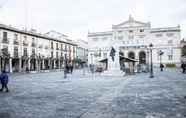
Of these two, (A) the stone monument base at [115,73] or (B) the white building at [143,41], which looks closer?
(A) the stone monument base at [115,73]

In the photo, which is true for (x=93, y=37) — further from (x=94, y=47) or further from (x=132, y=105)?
(x=132, y=105)

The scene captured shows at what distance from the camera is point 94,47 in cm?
6006

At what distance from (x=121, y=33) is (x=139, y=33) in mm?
5589

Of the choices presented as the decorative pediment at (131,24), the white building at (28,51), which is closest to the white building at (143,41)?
the decorative pediment at (131,24)

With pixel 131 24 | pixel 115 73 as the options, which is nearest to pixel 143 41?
pixel 131 24

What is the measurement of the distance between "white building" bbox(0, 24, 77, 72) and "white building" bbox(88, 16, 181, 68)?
1042 cm

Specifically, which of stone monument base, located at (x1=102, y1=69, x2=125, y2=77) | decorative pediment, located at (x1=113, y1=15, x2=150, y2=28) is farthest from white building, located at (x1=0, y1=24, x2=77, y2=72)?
decorative pediment, located at (x1=113, y1=15, x2=150, y2=28)

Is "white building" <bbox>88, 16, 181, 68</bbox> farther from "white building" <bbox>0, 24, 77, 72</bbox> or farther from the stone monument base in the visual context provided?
the stone monument base

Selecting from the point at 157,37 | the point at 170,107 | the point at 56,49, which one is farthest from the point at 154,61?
the point at 170,107

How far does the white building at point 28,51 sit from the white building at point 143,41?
1042 centimetres

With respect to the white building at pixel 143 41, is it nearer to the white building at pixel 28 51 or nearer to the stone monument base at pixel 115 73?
the white building at pixel 28 51

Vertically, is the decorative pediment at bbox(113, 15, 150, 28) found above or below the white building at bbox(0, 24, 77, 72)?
above

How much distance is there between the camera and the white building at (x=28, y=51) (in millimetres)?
31188

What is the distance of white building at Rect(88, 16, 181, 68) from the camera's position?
5059 centimetres
